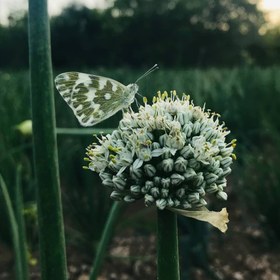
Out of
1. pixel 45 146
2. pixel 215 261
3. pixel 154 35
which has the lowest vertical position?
pixel 215 261

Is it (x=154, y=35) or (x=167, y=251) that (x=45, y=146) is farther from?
(x=154, y=35)

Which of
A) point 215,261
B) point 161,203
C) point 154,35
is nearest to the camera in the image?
point 161,203

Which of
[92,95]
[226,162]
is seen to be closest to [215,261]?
[92,95]

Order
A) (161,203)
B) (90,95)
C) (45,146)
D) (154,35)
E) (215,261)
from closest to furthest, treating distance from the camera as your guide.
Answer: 1. (161,203)
2. (45,146)
3. (90,95)
4. (215,261)
5. (154,35)

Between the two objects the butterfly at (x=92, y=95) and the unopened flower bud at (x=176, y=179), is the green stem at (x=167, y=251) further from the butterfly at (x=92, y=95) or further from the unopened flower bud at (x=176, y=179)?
the butterfly at (x=92, y=95)

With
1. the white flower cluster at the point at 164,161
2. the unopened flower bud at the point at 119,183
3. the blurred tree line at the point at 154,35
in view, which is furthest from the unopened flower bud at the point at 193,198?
the blurred tree line at the point at 154,35

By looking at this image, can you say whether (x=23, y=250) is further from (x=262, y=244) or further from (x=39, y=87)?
(x=262, y=244)
